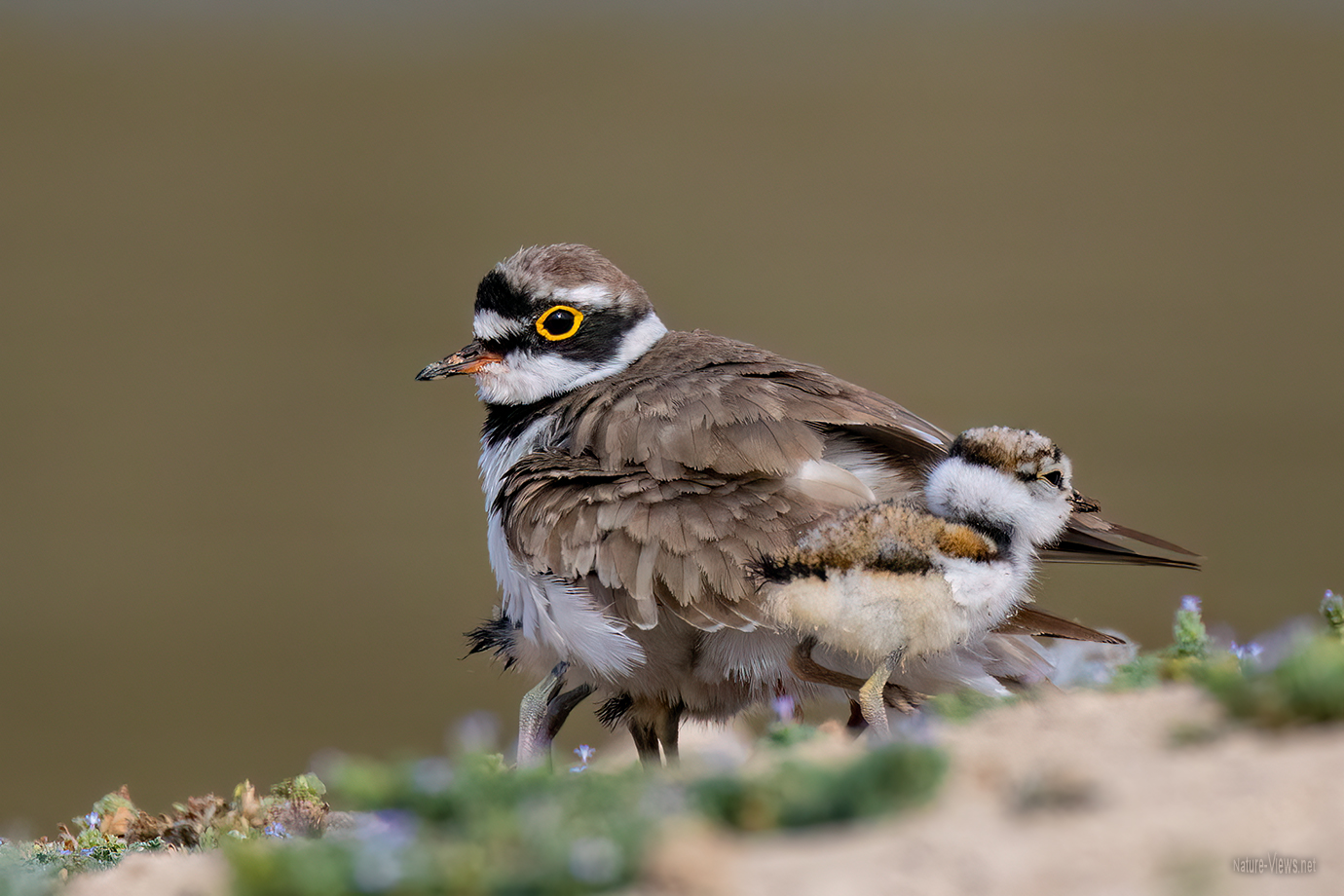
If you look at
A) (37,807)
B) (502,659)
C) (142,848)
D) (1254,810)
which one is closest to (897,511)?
(1254,810)

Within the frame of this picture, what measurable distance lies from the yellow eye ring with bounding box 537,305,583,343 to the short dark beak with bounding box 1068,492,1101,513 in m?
2.07

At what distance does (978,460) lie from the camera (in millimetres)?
3801

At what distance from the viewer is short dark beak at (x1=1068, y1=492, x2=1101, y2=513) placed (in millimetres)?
4094

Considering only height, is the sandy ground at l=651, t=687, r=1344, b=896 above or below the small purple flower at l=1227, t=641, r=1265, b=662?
above

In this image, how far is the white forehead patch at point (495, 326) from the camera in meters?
5.28

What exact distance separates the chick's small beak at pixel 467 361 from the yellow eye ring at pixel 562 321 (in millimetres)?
213

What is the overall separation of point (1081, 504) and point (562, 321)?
2144mm

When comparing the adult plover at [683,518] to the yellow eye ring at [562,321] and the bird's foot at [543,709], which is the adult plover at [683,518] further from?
the yellow eye ring at [562,321]

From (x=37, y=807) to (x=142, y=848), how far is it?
7553 mm

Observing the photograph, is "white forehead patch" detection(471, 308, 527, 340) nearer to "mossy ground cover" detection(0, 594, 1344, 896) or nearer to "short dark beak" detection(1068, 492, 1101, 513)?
"short dark beak" detection(1068, 492, 1101, 513)

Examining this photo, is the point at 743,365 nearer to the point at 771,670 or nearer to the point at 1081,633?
the point at 771,670

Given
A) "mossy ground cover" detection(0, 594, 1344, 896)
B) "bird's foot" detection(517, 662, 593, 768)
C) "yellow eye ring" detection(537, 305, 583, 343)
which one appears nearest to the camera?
"mossy ground cover" detection(0, 594, 1344, 896)

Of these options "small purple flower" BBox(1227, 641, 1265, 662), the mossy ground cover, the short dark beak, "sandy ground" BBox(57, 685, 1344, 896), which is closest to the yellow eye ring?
the short dark beak

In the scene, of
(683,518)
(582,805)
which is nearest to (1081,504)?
(683,518)
